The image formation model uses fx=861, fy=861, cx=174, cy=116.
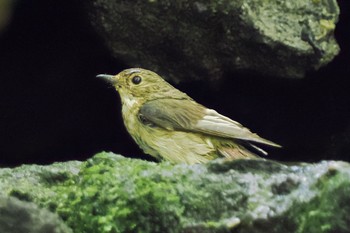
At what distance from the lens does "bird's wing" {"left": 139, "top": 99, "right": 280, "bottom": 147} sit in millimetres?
5996

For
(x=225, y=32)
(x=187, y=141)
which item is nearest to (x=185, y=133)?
(x=187, y=141)

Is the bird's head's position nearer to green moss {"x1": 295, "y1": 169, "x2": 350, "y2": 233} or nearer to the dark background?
the dark background

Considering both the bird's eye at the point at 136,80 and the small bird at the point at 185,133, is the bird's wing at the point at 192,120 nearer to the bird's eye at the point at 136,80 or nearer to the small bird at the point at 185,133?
the small bird at the point at 185,133

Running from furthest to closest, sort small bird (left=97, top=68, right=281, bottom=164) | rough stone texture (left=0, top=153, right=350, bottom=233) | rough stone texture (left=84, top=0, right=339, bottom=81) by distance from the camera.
A: rough stone texture (left=84, top=0, right=339, bottom=81) < small bird (left=97, top=68, right=281, bottom=164) < rough stone texture (left=0, top=153, right=350, bottom=233)

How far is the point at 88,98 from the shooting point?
855 cm

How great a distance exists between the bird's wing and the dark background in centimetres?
162

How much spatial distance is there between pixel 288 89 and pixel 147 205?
4.06m

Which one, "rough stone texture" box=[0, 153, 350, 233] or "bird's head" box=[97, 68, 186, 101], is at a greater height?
"bird's head" box=[97, 68, 186, 101]

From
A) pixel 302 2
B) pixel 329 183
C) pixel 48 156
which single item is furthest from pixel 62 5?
pixel 329 183

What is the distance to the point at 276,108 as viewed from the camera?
8469mm

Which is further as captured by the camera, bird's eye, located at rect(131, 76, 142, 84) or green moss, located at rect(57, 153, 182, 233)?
bird's eye, located at rect(131, 76, 142, 84)

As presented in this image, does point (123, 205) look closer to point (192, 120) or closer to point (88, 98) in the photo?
point (192, 120)

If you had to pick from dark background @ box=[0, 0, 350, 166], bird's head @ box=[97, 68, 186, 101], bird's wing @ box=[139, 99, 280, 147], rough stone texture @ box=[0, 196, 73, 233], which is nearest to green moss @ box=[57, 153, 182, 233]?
rough stone texture @ box=[0, 196, 73, 233]

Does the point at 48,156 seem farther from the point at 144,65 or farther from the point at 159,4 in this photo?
the point at 159,4
